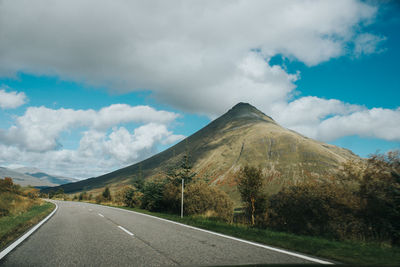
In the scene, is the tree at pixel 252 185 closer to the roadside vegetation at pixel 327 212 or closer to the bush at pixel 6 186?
the roadside vegetation at pixel 327 212

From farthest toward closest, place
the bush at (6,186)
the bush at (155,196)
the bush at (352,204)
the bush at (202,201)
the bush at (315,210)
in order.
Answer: the bush at (155,196) → the bush at (6,186) → the bush at (202,201) → the bush at (315,210) → the bush at (352,204)

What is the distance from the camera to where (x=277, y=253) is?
19.5 ft

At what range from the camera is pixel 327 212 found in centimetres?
1435

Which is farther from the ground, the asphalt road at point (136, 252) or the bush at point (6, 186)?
the bush at point (6, 186)

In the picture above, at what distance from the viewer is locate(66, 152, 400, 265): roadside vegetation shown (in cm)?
697

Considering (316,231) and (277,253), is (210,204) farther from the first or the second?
(277,253)

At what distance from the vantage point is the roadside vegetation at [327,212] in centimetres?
697

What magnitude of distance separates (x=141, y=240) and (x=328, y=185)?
A: 40.6ft

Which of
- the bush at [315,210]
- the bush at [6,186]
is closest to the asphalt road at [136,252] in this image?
the bush at [315,210]

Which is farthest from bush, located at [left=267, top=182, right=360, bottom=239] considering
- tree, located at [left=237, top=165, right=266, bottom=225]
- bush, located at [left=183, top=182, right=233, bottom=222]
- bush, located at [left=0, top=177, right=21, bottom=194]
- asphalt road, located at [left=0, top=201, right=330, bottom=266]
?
bush, located at [left=0, top=177, right=21, bottom=194]

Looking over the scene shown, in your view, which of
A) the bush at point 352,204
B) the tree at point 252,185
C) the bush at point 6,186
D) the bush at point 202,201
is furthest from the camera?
the bush at point 6,186

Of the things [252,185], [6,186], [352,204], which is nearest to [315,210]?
[352,204]

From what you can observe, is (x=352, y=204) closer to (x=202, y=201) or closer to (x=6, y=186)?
(x=202, y=201)

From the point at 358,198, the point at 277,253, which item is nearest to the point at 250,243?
the point at 277,253
